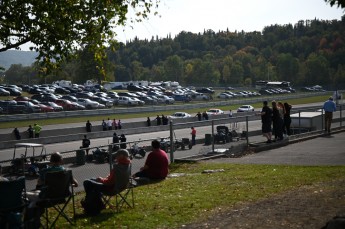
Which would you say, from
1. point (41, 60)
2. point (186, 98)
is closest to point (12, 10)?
point (41, 60)

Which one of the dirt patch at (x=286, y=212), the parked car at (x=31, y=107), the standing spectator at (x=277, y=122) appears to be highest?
the standing spectator at (x=277, y=122)

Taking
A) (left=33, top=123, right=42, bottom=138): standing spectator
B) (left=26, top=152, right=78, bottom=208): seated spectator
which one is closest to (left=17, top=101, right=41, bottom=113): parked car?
(left=33, top=123, right=42, bottom=138): standing spectator

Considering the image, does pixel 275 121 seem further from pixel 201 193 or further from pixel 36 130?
pixel 36 130

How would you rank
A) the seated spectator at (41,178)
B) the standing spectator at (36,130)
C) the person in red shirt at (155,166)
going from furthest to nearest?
the standing spectator at (36,130) < the person in red shirt at (155,166) < the seated spectator at (41,178)

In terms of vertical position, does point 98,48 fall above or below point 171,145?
above

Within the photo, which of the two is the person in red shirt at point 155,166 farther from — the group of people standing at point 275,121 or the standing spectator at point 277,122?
the standing spectator at point 277,122

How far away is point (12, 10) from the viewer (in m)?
11.9

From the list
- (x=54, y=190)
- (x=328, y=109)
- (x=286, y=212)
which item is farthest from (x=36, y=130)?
(x=286, y=212)

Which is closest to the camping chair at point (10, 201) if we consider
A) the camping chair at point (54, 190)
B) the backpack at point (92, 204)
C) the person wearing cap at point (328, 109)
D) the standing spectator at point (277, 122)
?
the camping chair at point (54, 190)

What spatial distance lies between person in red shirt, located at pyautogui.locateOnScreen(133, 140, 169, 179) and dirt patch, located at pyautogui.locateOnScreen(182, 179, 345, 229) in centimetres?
344

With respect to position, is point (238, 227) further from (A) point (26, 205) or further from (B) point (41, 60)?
(B) point (41, 60)

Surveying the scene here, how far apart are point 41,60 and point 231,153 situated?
332 inches

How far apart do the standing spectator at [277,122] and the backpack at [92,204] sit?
39.1 ft

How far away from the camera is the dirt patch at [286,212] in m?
7.84
